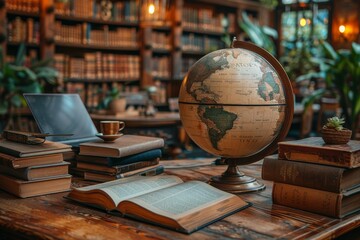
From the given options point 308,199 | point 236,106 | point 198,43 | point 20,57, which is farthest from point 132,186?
point 198,43

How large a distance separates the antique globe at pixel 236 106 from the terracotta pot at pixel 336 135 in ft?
0.60

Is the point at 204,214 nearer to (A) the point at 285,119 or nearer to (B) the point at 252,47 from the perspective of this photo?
(A) the point at 285,119

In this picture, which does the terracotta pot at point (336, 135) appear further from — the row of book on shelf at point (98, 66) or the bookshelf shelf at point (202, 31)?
the bookshelf shelf at point (202, 31)

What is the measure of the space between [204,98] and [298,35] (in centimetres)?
856

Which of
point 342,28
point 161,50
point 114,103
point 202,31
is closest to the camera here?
point 114,103

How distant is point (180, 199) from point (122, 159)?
42 cm

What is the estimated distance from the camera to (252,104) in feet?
5.11

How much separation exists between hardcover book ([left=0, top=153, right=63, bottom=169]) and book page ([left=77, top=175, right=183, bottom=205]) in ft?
0.58

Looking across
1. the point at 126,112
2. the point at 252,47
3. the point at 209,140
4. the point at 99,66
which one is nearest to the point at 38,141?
the point at 209,140

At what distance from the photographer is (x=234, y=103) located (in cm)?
155

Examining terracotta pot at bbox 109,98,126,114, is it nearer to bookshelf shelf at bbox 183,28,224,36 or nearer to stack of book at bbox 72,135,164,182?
bookshelf shelf at bbox 183,28,224,36

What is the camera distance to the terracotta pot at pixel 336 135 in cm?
148

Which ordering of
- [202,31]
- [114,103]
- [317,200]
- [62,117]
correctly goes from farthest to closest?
[202,31] < [114,103] < [62,117] < [317,200]

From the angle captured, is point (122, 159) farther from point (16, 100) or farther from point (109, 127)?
point (16, 100)
